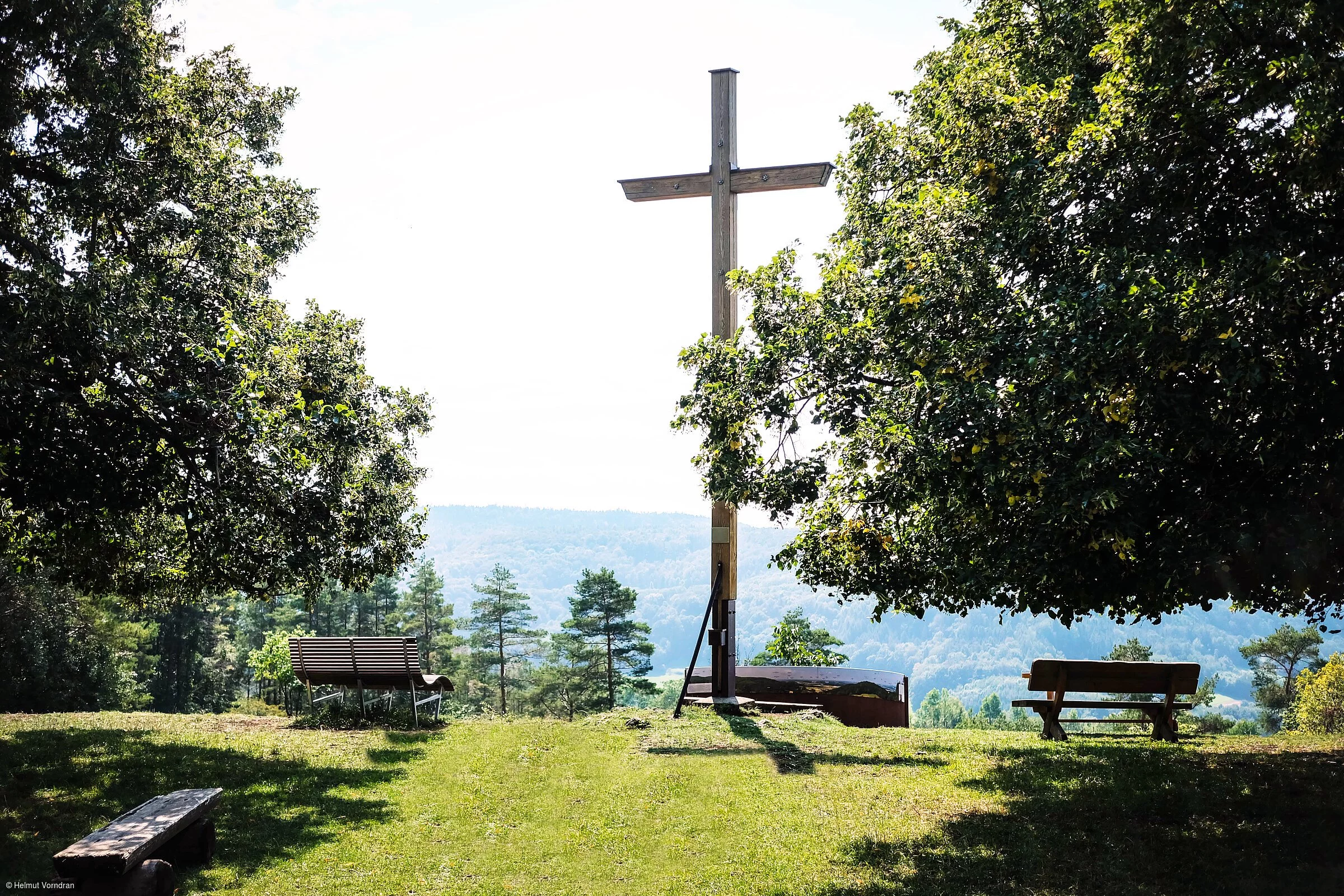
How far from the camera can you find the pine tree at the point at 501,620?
6156 cm

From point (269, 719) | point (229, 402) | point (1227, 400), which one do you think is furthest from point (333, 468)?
point (1227, 400)

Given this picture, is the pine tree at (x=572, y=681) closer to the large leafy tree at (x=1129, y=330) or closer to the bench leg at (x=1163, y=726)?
the bench leg at (x=1163, y=726)

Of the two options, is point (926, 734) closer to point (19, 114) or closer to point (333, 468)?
point (333, 468)

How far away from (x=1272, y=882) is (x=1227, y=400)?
324cm

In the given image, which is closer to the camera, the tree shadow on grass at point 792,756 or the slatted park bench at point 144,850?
the slatted park bench at point 144,850

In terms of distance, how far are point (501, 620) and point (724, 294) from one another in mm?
51699

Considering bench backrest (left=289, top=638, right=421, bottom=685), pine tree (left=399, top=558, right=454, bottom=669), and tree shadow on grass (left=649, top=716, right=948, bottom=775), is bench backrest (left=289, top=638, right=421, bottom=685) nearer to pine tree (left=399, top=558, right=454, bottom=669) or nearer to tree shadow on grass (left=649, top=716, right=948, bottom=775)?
tree shadow on grass (left=649, top=716, right=948, bottom=775)

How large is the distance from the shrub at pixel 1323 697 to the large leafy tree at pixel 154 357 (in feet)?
58.3

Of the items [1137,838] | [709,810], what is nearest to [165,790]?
[709,810]

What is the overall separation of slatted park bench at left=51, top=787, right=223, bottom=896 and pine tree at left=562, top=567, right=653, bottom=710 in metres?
47.1

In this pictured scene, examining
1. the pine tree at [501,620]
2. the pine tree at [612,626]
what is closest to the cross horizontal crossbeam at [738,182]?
the pine tree at [612,626]

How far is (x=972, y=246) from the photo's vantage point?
738 centimetres

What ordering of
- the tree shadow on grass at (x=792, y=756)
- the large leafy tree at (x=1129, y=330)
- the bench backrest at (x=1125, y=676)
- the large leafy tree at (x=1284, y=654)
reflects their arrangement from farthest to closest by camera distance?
the large leafy tree at (x=1284, y=654)
the bench backrest at (x=1125, y=676)
the tree shadow on grass at (x=792, y=756)
the large leafy tree at (x=1129, y=330)

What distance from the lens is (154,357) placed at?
8.77m
